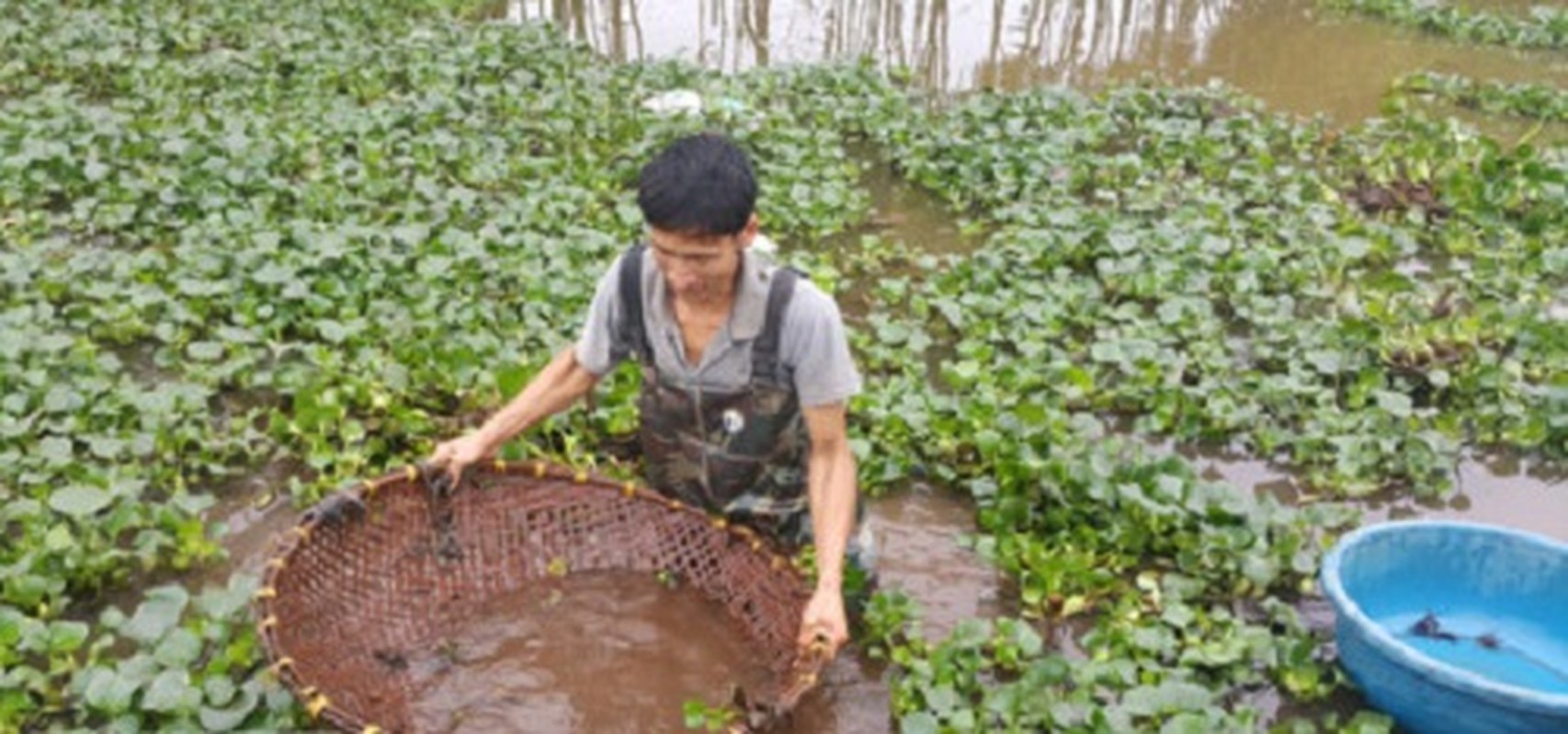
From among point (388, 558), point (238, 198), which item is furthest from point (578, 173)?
point (388, 558)

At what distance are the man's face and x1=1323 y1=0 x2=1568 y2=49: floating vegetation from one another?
9.44m

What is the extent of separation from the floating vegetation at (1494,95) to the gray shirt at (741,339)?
23.3ft

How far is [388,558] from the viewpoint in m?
3.68

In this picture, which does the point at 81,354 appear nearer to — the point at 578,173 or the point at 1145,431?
the point at 578,173

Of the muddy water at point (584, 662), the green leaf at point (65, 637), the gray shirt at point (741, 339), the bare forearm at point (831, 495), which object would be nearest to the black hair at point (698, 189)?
the gray shirt at point (741, 339)

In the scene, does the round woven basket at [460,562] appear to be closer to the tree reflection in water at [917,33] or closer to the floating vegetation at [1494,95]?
the tree reflection in water at [917,33]

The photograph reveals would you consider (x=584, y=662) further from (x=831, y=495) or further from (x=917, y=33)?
(x=917, y=33)

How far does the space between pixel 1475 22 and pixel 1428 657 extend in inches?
354

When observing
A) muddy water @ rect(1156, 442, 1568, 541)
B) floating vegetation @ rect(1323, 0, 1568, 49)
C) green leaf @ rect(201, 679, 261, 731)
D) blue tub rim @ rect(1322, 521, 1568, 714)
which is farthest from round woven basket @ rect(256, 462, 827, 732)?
floating vegetation @ rect(1323, 0, 1568, 49)

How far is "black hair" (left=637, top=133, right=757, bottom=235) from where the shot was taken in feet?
9.09

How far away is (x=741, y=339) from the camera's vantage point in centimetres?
325

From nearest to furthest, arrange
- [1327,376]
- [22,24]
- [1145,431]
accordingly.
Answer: [1145,431], [1327,376], [22,24]

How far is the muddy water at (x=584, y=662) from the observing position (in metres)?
3.40

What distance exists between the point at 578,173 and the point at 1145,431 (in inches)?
120
